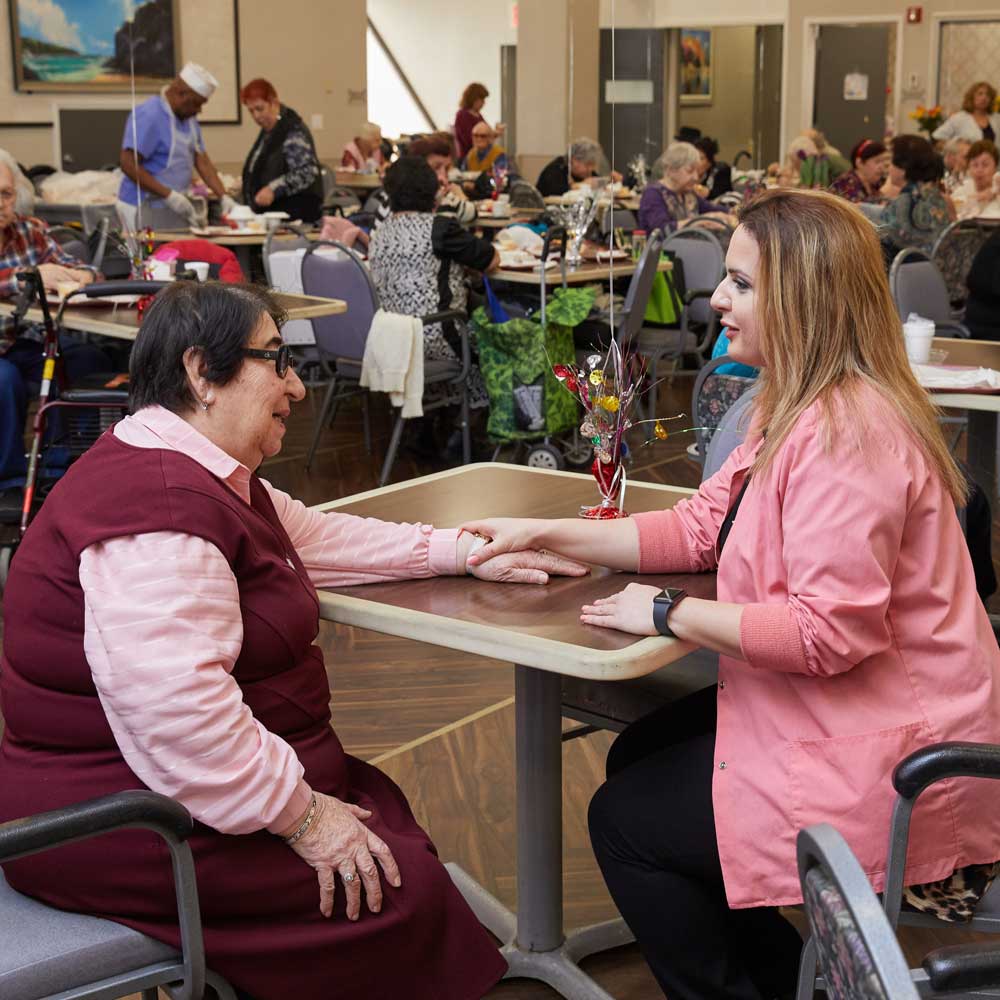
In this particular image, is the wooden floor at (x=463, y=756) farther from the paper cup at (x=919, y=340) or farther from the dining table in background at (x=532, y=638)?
the paper cup at (x=919, y=340)

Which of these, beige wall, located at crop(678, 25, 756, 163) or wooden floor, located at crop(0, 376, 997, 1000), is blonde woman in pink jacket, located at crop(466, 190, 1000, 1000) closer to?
wooden floor, located at crop(0, 376, 997, 1000)

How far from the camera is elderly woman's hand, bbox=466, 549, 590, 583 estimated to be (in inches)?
81.7

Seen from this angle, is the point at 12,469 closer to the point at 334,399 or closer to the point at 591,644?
the point at 334,399

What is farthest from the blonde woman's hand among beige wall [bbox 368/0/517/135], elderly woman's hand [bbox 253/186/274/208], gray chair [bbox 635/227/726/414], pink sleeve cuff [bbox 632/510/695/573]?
beige wall [bbox 368/0/517/135]

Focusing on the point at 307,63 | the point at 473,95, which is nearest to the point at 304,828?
the point at 473,95

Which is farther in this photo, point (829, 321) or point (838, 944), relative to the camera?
point (829, 321)

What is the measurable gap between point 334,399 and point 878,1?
458 inches

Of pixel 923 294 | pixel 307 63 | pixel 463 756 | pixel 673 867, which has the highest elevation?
pixel 307 63

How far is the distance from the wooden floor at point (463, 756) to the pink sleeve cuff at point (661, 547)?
709mm

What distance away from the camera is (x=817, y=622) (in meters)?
1.68

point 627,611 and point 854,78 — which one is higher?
point 854,78

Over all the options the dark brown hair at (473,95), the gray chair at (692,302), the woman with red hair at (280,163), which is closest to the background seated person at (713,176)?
the dark brown hair at (473,95)

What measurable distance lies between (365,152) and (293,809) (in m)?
11.0

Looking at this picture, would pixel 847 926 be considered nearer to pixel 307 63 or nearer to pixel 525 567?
pixel 525 567
